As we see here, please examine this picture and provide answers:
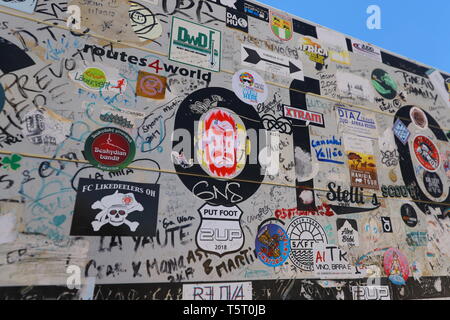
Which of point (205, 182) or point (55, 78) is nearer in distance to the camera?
point (55, 78)

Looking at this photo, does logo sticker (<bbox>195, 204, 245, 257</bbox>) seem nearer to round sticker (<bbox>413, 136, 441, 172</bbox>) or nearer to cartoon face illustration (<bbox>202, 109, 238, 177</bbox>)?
cartoon face illustration (<bbox>202, 109, 238, 177</bbox>)

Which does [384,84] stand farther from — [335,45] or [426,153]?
[426,153]

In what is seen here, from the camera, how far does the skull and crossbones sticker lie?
3.20 ft

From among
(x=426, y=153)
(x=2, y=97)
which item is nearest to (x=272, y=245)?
(x=2, y=97)

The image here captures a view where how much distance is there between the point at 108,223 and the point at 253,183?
2.33 ft

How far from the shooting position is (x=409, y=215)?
5.23 ft

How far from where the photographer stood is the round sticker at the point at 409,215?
157 cm

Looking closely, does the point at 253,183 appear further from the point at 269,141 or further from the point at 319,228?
the point at 319,228

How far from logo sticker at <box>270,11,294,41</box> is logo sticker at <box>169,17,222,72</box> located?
46cm

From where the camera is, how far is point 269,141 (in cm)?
138

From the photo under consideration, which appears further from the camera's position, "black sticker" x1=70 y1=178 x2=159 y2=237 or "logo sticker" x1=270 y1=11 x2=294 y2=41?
"logo sticker" x1=270 y1=11 x2=294 y2=41

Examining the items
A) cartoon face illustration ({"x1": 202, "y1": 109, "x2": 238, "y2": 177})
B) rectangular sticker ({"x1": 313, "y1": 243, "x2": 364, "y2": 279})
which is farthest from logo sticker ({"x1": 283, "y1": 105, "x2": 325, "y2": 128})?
rectangular sticker ({"x1": 313, "y1": 243, "x2": 364, "y2": 279})

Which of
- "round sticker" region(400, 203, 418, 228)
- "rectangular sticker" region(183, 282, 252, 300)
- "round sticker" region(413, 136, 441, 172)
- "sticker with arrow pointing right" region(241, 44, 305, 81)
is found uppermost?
"sticker with arrow pointing right" region(241, 44, 305, 81)
